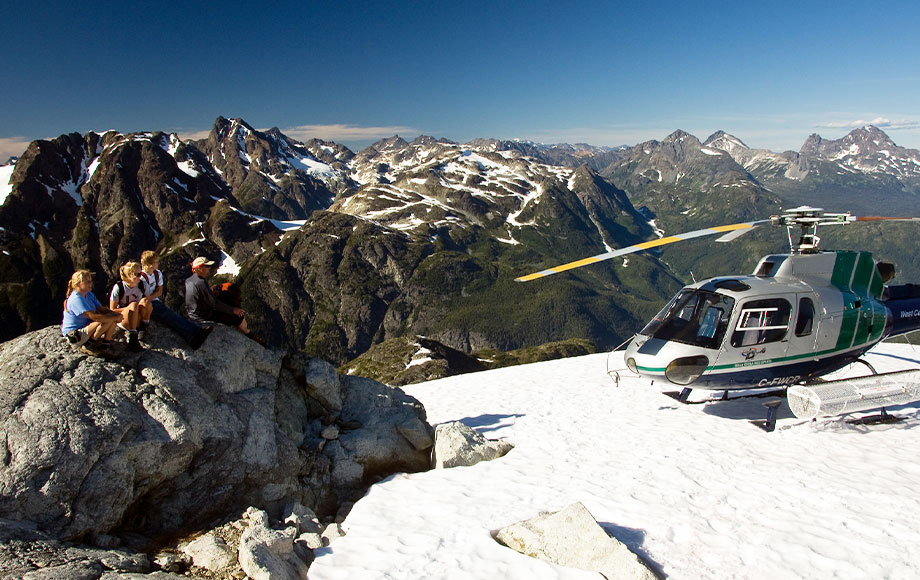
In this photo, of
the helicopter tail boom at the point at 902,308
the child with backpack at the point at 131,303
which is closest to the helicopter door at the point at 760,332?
the helicopter tail boom at the point at 902,308

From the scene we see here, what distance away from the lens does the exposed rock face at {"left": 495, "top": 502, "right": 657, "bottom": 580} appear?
27.3 feet

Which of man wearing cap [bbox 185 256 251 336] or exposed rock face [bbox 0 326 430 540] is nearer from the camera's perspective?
exposed rock face [bbox 0 326 430 540]

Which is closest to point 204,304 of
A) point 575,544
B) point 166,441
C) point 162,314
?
point 162,314

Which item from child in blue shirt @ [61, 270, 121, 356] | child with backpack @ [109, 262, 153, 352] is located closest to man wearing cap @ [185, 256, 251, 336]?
child with backpack @ [109, 262, 153, 352]

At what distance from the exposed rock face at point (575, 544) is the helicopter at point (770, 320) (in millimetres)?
→ 6483

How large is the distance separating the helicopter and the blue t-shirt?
10.1 m

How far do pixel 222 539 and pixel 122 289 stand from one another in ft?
19.5

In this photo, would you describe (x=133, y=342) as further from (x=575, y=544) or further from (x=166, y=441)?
(x=575, y=544)

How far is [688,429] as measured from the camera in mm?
15492

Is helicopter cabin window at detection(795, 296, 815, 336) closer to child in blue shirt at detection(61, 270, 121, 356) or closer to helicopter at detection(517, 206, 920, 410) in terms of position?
helicopter at detection(517, 206, 920, 410)

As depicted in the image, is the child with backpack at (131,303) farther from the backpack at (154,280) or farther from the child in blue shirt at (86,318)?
the child in blue shirt at (86,318)

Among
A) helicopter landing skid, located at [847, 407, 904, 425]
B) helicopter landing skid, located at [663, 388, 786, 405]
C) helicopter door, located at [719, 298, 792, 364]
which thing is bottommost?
helicopter landing skid, located at [663, 388, 786, 405]

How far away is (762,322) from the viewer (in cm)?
1466

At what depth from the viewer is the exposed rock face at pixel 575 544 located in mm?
8320
